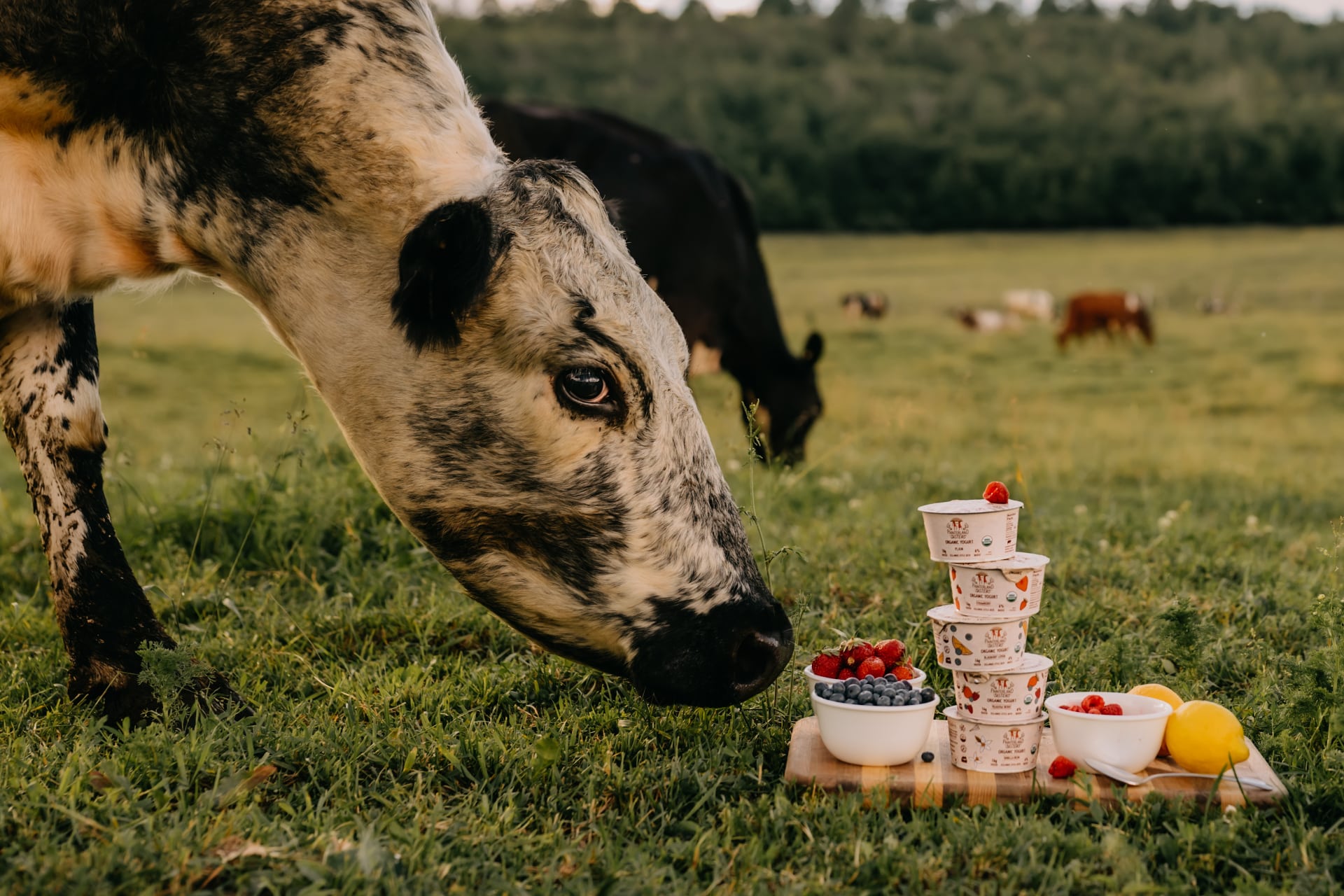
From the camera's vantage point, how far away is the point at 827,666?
11.3 feet

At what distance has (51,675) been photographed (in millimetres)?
3910

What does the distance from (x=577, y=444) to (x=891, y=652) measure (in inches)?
44.2

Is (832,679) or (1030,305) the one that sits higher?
(832,679)

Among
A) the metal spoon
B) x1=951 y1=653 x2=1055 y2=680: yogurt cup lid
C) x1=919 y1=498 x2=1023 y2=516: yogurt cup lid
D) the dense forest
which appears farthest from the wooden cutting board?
the dense forest

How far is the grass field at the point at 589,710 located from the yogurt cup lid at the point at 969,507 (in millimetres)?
760

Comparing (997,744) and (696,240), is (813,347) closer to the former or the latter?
(696,240)

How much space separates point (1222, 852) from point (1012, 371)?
1742 centimetres

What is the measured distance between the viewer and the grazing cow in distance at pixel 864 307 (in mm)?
27234

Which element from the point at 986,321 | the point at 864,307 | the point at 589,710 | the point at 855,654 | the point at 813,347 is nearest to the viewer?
the point at 855,654

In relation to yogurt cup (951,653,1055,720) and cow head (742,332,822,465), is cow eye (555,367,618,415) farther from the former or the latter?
cow head (742,332,822,465)

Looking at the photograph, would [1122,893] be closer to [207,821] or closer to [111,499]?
[207,821]

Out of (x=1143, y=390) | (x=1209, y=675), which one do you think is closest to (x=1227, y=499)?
(x=1209, y=675)

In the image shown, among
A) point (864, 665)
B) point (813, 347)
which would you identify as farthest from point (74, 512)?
point (813, 347)

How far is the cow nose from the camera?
3.02 metres
